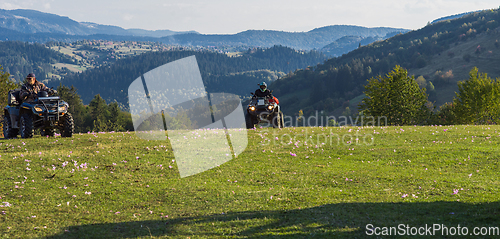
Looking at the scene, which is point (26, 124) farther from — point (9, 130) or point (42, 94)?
point (9, 130)

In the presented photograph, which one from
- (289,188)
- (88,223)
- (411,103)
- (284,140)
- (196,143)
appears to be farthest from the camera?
(411,103)

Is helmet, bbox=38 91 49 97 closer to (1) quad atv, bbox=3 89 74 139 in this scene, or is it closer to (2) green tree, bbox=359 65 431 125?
(1) quad atv, bbox=3 89 74 139

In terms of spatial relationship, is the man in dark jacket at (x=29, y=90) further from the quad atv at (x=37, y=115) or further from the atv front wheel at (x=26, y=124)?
the atv front wheel at (x=26, y=124)

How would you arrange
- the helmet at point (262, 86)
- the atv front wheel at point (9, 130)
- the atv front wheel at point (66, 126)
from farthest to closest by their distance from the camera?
the helmet at point (262, 86) → the atv front wheel at point (9, 130) → the atv front wheel at point (66, 126)

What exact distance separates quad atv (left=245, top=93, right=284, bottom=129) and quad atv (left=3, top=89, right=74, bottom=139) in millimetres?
13100

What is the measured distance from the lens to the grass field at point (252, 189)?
382 inches

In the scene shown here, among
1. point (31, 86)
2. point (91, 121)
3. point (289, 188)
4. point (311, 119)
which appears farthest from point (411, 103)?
point (311, 119)

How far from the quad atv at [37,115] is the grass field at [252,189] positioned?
1356mm

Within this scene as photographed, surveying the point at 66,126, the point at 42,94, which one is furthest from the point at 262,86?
the point at 42,94

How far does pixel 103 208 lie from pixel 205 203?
134 inches

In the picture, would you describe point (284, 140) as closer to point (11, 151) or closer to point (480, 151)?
point (480, 151)

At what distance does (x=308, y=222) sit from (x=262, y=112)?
1784 cm

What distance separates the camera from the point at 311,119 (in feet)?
594

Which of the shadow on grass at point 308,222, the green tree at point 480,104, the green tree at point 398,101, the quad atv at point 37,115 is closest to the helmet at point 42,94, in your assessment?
the quad atv at point 37,115
